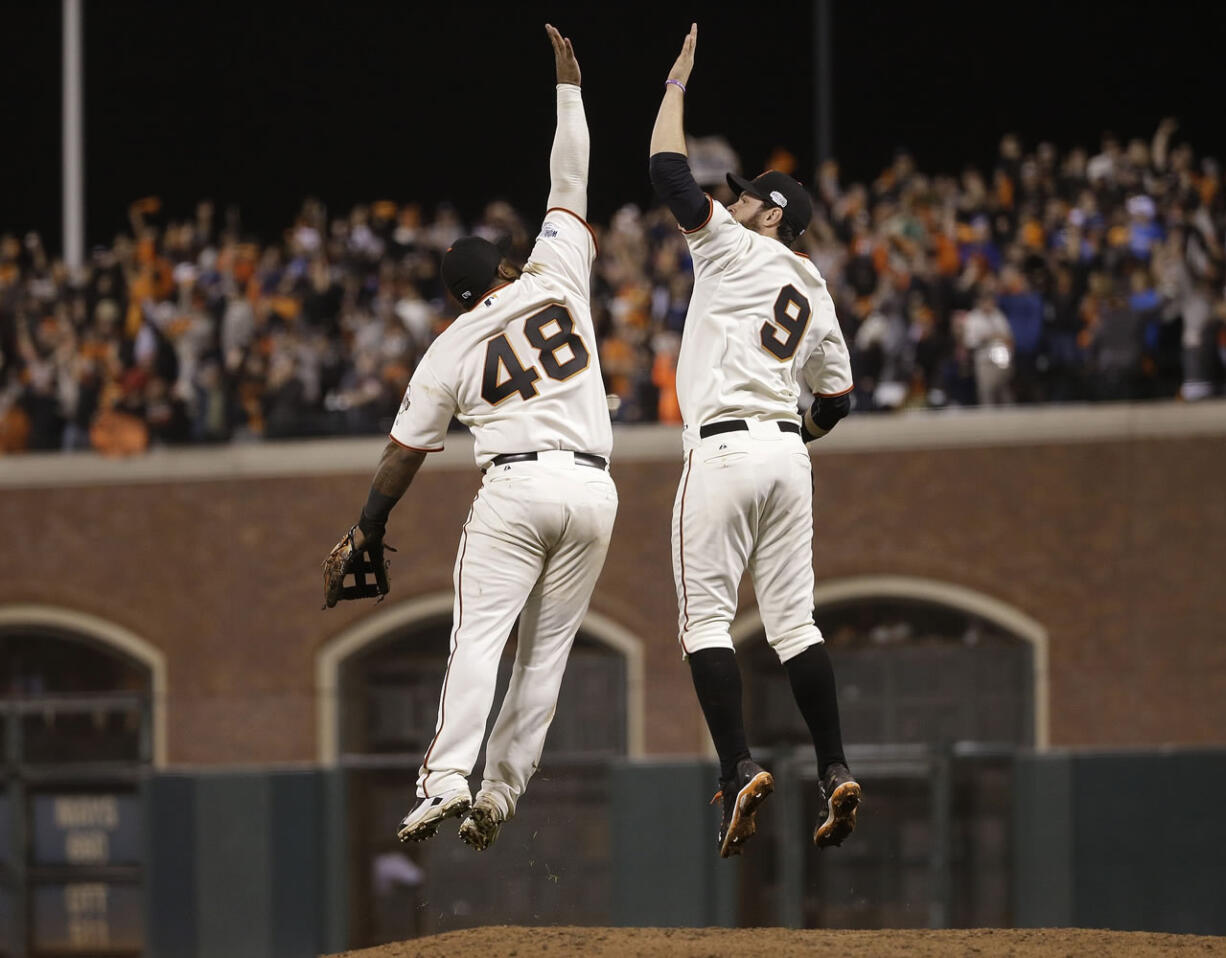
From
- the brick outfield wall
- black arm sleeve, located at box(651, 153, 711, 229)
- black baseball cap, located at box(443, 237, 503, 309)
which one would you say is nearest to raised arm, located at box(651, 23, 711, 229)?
black arm sleeve, located at box(651, 153, 711, 229)

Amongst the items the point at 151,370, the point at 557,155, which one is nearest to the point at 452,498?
the point at 151,370

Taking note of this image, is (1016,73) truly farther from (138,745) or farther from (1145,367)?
(138,745)

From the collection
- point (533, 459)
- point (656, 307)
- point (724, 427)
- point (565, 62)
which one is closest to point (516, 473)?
point (533, 459)

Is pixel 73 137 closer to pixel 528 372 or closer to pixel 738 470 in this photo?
pixel 528 372

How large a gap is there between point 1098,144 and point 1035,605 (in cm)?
1217

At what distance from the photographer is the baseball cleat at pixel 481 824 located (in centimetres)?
767

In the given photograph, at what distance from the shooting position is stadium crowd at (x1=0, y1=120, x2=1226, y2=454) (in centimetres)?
1659

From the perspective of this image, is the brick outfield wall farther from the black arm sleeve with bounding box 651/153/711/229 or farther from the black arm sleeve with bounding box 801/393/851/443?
the black arm sleeve with bounding box 651/153/711/229

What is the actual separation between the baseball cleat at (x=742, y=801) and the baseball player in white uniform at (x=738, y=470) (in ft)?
0.06

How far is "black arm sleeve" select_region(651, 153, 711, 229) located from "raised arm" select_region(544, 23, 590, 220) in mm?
486

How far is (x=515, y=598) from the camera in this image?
307 inches

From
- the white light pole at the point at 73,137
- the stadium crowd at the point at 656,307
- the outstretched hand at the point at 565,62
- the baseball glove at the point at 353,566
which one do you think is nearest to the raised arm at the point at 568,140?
the outstretched hand at the point at 565,62

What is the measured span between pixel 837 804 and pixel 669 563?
10551 mm

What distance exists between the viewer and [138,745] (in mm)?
19281
